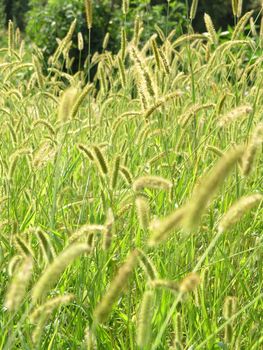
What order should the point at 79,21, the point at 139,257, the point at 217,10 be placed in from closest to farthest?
the point at 139,257 < the point at 79,21 < the point at 217,10

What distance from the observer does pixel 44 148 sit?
228 centimetres

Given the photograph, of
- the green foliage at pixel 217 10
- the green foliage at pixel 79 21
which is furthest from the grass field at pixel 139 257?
the green foliage at pixel 217 10

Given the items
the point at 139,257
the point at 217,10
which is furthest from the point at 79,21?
the point at 139,257

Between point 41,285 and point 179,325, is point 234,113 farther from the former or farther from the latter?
point 41,285

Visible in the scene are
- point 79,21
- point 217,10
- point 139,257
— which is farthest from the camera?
point 217,10

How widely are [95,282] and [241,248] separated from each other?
0.61 meters

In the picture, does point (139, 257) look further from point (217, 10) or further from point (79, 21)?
point (217, 10)

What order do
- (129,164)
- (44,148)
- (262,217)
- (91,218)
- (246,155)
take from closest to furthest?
(246,155), (44,148), (91,218), (262,217), (129,164)

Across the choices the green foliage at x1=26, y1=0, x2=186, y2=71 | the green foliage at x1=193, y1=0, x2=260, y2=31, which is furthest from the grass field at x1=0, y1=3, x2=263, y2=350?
the green foliage at x1=193, y1=0, x2=260, y2=31

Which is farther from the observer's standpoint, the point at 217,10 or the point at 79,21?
the point at 217,10

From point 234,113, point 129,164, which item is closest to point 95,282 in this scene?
point 234,113

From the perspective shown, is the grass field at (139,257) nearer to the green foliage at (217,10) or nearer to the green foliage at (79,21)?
the green foliage at (79,21)

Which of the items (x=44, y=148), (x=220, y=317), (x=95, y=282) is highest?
(x=44, y=148)

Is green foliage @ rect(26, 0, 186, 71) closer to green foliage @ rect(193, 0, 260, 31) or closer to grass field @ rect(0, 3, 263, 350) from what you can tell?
green foliage @ rect(193, 0, 260, 31)
